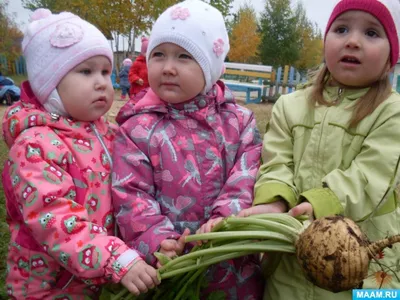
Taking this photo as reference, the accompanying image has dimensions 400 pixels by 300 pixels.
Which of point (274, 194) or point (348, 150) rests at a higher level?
point (348, 150)

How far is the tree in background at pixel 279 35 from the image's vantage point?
A: 3209cm

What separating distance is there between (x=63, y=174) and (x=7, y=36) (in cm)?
2196

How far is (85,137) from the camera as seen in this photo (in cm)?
201

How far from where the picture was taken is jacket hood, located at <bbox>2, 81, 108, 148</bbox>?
190cm

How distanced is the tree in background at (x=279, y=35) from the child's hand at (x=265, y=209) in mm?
31293

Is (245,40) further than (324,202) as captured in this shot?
Yes

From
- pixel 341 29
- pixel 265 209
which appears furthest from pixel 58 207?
pixel 341 29

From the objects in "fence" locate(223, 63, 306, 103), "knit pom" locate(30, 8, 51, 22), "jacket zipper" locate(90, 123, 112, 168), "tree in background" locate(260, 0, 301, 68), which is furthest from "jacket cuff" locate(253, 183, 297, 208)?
"tree in background" locate(260, 0, 301, 68)

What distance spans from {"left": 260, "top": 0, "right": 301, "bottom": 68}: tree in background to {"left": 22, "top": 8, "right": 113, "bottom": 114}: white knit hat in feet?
102

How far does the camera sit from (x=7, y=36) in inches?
837

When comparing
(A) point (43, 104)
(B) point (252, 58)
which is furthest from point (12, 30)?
(A) point (43, 104)

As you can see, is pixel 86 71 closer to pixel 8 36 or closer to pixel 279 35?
pixel 8 36

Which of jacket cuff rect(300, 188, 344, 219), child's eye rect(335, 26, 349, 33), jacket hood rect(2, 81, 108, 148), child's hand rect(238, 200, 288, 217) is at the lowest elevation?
child's hand rect(238, 200, 288, 217)

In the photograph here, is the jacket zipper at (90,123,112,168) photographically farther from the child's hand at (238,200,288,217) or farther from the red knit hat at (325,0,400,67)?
the red knit hat at (325,0,400,67)
